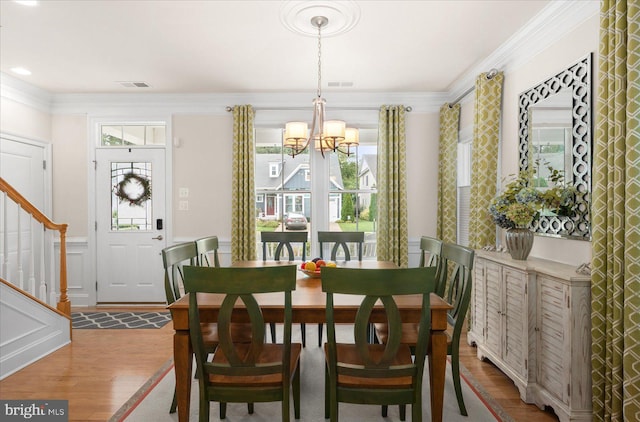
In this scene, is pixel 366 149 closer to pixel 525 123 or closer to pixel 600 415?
pixel 525 123

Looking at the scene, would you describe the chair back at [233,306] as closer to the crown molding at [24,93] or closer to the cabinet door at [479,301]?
the cabinet door at [479,301]

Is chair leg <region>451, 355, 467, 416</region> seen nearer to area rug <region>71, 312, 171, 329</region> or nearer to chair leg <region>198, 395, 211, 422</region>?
chair leg <region>198, 395, 211, 422</region>

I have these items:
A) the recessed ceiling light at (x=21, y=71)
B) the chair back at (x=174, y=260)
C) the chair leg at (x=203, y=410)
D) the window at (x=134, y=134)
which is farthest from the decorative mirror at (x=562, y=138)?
the recessed ceiling light at (x=21, y=71)

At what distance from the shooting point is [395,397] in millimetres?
1692

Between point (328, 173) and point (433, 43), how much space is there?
2.06m

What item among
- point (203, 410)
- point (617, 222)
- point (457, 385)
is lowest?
point (457, 385)

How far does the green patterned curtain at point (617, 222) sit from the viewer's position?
180cm

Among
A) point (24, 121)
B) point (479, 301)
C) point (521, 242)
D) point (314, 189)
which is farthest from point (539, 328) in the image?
point (24, 121)

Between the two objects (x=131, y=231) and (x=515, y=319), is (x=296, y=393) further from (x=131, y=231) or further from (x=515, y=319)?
(x=131, y=231)

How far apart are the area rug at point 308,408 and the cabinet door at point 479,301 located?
1.83ft

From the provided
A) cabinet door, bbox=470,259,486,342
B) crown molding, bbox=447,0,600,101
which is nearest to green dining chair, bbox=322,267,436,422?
cabinet door, bbox=470,259,486,342

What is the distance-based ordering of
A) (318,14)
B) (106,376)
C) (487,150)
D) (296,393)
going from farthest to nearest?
(487,150) < (106,376) < (318,14) < (296,393)

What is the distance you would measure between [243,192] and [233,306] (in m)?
2.99

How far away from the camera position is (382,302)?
167 cm
